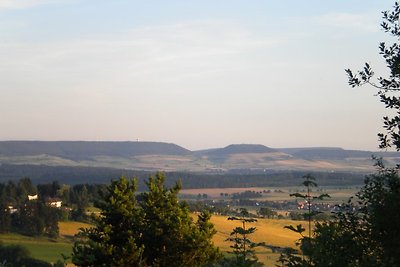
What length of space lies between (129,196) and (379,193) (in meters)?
17.2

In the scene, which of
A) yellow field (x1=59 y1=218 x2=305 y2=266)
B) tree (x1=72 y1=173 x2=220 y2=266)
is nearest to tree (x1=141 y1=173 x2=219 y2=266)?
tree (x1=72 y1=173 x2=220 y2=266)

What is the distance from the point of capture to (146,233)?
971 inches

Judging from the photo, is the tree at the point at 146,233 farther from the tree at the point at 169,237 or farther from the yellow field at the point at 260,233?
the yellow field at the point at 260,233

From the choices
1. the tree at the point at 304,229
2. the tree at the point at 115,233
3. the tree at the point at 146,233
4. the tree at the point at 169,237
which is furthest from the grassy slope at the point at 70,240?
the tree at the point at 304,229

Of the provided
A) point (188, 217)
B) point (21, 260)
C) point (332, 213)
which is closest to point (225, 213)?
point (21, 260)

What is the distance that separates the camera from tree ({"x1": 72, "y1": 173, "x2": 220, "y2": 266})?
23906 mm

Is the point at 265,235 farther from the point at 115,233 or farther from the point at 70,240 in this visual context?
the point at 115,233

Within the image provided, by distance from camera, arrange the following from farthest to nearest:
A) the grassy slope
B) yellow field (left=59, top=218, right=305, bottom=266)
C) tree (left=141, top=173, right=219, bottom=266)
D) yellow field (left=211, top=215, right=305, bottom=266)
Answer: yellow field (left=59, top=218, right=305, bottom=266) < yellow field (left=211, top=215, right=305, bottom=266) < the grassy slope < tree (left=141, top=173, right=219, bottom=266)

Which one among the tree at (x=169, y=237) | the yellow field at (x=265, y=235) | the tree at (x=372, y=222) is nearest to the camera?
the tree at (x=372, y=222)

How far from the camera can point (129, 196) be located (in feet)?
84.9

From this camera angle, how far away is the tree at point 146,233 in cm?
2391

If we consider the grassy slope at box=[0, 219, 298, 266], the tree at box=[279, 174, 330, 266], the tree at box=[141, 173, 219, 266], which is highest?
the tree at box=[279, 174, 330, 266]

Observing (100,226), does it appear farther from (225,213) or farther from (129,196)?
(225,213)

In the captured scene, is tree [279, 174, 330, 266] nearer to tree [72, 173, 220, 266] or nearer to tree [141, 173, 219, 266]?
tree [72, 173, 220, 266]
